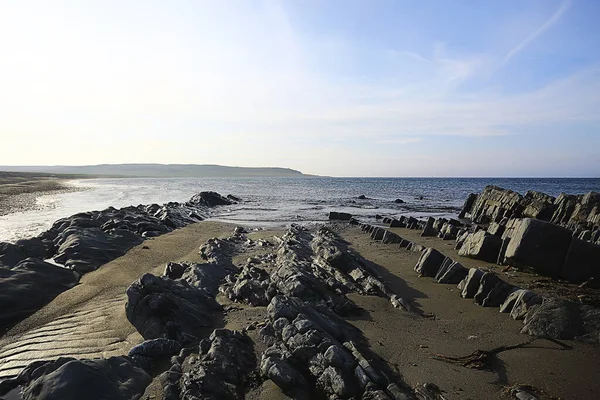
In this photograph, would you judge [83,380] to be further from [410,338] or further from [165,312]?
[410,338]

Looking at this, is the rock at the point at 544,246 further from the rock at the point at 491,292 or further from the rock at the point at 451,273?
the rock at the point at 491,292

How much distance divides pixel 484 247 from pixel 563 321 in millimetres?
7070

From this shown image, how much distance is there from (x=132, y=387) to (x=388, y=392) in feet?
12.6

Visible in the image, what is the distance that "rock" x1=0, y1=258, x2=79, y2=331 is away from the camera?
898 centimetres

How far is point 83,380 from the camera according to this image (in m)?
5.25

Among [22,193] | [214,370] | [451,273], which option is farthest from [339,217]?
[22,193]

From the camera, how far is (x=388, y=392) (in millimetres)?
5492

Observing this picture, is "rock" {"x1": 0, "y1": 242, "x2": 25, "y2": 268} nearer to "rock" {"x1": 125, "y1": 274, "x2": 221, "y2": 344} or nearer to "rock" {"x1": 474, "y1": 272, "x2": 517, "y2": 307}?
"rock" {"x1": 125, "y1": 274, "x2": 221, "y2": 344}

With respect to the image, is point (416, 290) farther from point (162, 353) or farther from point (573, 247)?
point (162, 353)

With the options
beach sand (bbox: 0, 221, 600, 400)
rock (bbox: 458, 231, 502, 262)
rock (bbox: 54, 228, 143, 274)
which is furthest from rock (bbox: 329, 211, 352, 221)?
beach sand (bbox: 0, 221, 600, 400)

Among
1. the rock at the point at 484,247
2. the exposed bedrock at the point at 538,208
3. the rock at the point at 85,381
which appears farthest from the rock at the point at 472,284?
the exposed bedrock at the point at 538,208

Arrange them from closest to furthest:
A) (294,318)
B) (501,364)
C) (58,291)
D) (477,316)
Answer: (501,364) < (294,318) < (477,316) < (58,291)

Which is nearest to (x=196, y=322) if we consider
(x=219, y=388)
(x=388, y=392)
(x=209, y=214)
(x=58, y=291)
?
(x=219, y=388)

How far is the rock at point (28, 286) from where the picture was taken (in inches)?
353
